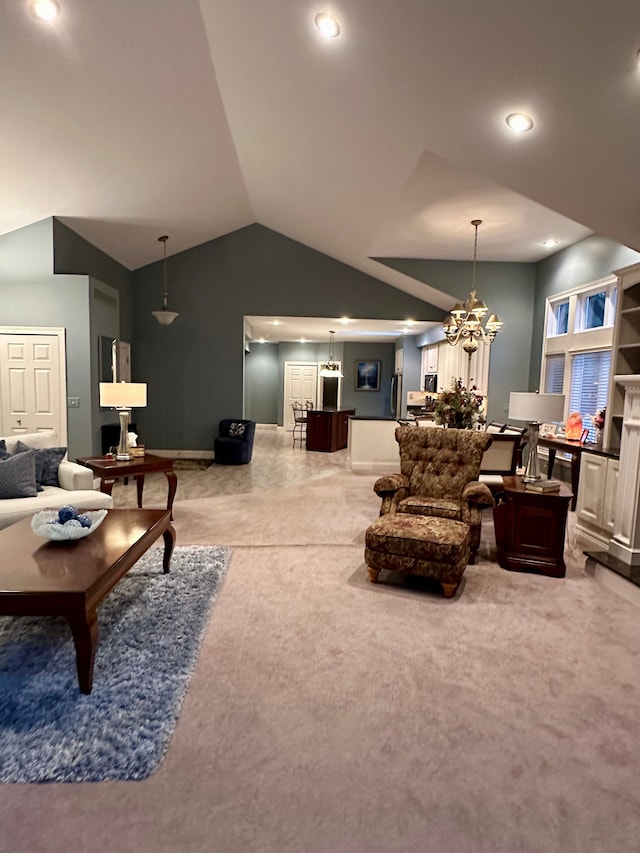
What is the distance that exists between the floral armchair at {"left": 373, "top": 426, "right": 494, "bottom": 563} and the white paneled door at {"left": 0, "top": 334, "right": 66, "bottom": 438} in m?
4.47

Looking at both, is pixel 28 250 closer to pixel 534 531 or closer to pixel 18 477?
pixel 18 477

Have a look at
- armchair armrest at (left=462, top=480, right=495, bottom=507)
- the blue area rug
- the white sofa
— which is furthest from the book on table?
the white sofa

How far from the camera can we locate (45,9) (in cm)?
325

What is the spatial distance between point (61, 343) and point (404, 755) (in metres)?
5.98

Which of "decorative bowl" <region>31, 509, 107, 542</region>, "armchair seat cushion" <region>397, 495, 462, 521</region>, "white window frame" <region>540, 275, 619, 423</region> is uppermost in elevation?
"white window frame" <region>540, 275, 619, 423</region>

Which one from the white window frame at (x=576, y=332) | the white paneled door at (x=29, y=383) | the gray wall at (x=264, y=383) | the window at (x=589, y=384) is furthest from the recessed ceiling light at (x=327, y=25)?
the gray wall at (x=264, y=383)

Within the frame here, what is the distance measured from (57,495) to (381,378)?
10.6 metres

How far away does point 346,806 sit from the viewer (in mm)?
1604

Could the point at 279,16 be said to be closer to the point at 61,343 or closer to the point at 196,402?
the point at 61,343

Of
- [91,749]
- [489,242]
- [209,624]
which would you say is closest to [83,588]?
[91,749]

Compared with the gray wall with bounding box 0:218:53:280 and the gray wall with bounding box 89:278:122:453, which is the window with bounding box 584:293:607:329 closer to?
the gray wall with bounding box 89:278:122:453

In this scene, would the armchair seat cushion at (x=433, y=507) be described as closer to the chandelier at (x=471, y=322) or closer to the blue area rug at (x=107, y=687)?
the blue area rug at (x=107, y=687)

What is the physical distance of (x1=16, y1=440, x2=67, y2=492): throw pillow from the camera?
3.97 metres

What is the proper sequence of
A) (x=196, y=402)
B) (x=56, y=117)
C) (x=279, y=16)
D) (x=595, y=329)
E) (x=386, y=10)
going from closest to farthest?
(x=386, y=10), (x=279, y=16), (x=56, y=117), (x=595, y=329), (x=196, y=402)
